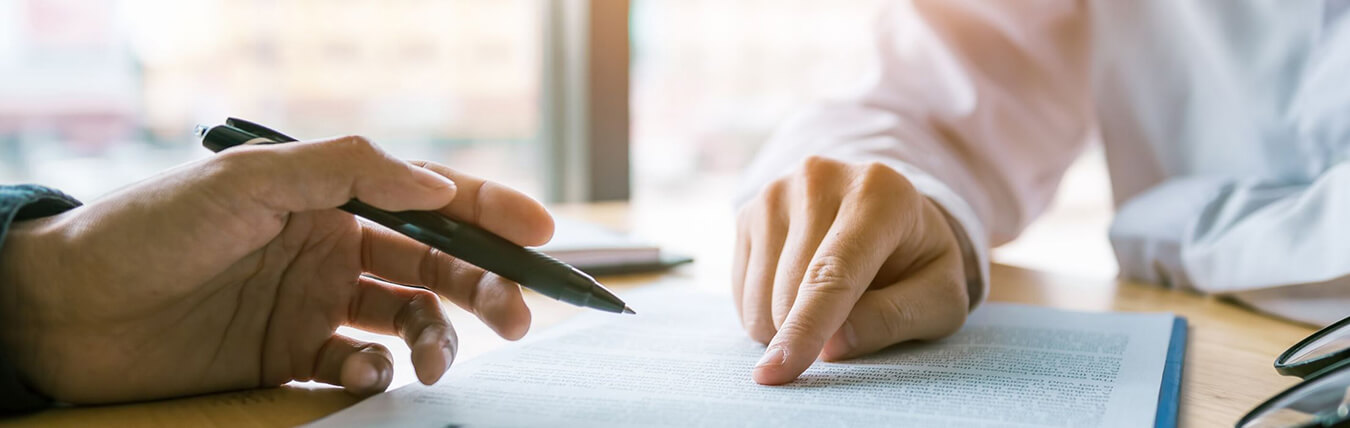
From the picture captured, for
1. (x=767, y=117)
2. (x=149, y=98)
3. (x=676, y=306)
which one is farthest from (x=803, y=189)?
(x=767, y=117)

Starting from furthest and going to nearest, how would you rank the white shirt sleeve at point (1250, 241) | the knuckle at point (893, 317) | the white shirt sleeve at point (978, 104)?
the white shirt sleeve at point (978, 104) → the white shirt sleeve at point (1250, 241) → the knuckle at point (893, 317)

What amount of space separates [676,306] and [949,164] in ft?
1.03

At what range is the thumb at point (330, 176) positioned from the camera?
0.40 m

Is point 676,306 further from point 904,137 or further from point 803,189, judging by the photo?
point 904,137

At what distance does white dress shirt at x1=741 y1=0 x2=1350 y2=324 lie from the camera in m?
0.67

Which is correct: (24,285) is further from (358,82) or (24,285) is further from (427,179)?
(358,82)

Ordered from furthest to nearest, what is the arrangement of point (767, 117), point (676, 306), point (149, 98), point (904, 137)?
point (767, 117) → point (149, 98) → point (904, 137) → point (676, 306)

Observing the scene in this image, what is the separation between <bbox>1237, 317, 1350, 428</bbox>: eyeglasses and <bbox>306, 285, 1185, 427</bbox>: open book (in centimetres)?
4

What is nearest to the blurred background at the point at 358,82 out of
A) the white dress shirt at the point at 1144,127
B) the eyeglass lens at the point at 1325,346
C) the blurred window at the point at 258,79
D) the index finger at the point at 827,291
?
the blurred window at the point at 258,79

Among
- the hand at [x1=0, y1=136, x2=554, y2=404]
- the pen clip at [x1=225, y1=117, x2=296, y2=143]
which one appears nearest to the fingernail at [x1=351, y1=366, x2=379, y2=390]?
the hand at [x1=0, y1=136, x2=554, y2=404]

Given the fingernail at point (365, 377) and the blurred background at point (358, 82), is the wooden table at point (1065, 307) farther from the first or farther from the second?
the blurred background at point (358, 82)

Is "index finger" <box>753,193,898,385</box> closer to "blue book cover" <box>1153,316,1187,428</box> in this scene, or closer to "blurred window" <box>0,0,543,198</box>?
"blue book cover" <box>1153,316,1187,428</box>

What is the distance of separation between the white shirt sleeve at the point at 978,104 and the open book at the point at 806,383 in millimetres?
275

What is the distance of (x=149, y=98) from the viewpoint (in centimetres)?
143
